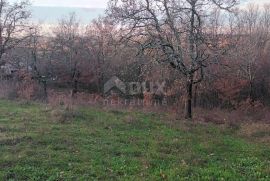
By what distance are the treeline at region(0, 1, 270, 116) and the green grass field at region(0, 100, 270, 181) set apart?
4853mm

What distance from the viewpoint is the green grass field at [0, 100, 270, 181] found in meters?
9.62

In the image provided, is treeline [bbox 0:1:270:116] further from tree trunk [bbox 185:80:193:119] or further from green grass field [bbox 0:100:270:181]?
green grass field [bbox 0:100:270:181]

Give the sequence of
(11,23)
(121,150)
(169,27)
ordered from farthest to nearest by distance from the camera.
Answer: (11,23) < (169,27) < (121,150)

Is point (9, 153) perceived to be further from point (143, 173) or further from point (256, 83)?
point (256, 83)

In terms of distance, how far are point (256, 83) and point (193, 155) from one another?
3081 centimetres

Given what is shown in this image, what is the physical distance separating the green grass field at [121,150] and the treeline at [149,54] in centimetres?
485

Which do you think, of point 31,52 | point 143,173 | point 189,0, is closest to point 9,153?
point 143,173

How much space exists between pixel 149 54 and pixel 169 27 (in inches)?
72.2

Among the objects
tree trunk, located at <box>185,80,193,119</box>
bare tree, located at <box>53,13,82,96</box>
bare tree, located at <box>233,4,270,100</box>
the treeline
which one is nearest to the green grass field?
tree trunk, located at <box>185,80,193,119</box>

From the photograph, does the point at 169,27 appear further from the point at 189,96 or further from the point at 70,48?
the point at 70,48

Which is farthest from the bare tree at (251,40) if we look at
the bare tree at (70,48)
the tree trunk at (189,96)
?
the bare tree at (70,48)

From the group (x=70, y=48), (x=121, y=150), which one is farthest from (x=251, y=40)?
(x=121, y=150)

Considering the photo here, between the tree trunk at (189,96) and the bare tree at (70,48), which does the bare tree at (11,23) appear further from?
the tree trunk at (189,96)

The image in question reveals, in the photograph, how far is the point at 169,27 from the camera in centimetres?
2169
